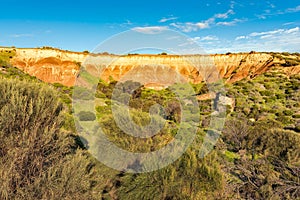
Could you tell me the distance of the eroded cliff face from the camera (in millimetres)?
73438

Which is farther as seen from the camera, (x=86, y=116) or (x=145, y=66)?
(x=145, y=66)

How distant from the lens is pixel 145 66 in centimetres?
8481

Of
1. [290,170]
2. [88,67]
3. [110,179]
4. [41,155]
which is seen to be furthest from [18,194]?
[88,67]

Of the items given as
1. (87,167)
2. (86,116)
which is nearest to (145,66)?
(86,116)

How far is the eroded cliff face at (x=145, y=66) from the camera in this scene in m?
73.4

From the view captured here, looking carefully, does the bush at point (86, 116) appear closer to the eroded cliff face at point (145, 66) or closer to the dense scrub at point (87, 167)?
the dense scrub at point (87, 167)

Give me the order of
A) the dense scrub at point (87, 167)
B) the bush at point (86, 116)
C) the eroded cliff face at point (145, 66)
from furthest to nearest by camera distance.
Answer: the eroded cliff face at point (145, 66) < the bush at point (86, 116) < the dense scrub at point (87, 167)

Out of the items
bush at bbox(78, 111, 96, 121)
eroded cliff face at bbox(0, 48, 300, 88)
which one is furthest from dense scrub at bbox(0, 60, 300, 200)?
eroded cliff face at bbox(0, 48, 300, 88)

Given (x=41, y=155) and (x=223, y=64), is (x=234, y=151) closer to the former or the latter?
(x=41, y=155)

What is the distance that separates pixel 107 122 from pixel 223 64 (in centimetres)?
7948

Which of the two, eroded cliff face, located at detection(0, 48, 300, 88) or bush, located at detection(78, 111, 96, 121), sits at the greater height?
eroded cliff face, located at detection(0, 48, 300, 88)

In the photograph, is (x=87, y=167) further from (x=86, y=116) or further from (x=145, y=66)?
(x=145, y=66)

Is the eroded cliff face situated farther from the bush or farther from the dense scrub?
the dense scrub

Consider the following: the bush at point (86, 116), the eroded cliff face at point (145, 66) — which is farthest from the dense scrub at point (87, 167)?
the eroded cliff face at point (145, 66)
